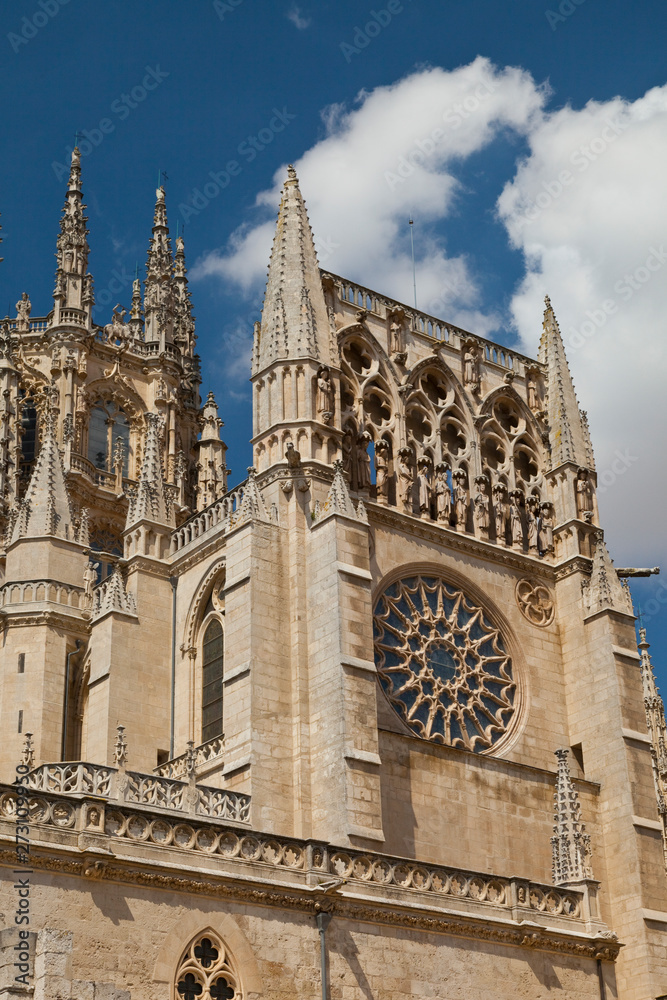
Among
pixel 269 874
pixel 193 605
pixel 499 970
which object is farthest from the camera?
pixel 193 605

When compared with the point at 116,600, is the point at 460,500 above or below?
above

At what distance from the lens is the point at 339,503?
2650 centimetres

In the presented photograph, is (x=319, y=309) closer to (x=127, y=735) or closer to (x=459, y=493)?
(x=459, y=493)

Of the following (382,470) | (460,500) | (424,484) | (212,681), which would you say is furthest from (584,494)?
(212,681)

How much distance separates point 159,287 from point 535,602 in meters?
29.3

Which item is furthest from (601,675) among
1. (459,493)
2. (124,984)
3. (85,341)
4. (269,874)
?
(85,341)

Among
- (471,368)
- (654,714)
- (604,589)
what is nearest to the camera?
(604,589)

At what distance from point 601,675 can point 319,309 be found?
376 inches

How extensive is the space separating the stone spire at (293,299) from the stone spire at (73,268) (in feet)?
72.7

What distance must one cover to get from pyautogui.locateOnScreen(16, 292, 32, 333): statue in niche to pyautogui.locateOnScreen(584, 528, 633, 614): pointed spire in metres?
27.8

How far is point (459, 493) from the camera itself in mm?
30656

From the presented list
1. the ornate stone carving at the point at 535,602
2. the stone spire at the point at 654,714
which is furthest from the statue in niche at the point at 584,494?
the stone spire at the point at 654,714

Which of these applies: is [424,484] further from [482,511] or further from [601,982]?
[601,982]

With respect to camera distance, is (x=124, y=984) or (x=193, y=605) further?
(x=193, y=605)
